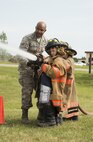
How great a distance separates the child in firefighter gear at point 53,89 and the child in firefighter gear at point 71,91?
0.94ft

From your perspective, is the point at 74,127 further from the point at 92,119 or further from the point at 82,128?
the point at 92,119

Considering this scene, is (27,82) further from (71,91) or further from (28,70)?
(71,91)

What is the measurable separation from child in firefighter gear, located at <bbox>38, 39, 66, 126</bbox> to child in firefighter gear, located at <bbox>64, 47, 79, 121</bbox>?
0.94ft

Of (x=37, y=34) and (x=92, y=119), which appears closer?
(x=37, y=34)

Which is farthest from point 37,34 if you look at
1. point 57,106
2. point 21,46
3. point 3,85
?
point 3,85

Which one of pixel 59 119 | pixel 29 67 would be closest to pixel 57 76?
pixel 29 67

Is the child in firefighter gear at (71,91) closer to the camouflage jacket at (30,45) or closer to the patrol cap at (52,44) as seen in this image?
the patrol cap at (52,44)

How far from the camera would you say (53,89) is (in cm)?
745

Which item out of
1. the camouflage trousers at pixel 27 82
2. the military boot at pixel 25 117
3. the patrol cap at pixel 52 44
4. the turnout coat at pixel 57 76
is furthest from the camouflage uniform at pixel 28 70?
the turnout coat at pixel 57 76

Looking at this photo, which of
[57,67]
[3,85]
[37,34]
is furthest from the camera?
[3,85]

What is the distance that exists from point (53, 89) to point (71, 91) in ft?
2.18

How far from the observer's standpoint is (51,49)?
7633 mm

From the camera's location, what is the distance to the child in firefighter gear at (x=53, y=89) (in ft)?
24.1

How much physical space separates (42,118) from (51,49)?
1244 mm
